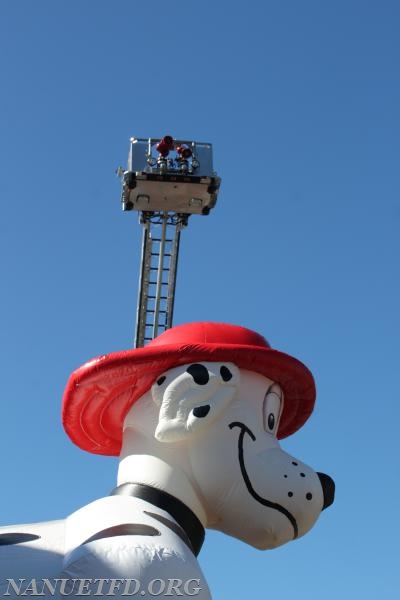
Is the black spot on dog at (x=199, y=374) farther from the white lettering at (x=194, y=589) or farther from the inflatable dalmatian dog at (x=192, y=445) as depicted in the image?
the white lettering at (x=194, y=589)

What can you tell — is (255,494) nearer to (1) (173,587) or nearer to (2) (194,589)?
(2) (194,589)

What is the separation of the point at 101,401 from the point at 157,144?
537 cm

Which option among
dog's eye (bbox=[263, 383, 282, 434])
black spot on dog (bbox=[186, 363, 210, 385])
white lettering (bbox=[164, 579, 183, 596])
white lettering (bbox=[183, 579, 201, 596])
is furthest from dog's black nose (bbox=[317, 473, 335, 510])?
white lettering (bbox=[164, 579, 183, 596])

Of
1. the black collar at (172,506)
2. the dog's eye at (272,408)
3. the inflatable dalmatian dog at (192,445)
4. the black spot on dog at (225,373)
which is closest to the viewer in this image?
the inflatable dalmatian dog at (192,445)

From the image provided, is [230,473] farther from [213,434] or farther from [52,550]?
[52,550]

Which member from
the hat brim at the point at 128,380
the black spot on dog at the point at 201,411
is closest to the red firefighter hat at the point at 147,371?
the hat brim at the point at 128,380

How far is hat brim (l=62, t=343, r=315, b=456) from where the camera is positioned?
5.88 meters

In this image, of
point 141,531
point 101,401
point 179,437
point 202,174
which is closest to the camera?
point 141,531

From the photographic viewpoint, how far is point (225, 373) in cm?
588

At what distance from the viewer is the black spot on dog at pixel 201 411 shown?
568cm

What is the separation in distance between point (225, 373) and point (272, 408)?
46cm

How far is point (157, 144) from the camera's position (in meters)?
10.9

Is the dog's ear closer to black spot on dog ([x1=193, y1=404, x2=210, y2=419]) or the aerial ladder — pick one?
black spot on dog ([x1=193, y1=404, x2=210, y2=419])

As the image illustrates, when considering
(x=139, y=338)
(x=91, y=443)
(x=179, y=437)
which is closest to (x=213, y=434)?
(x=179, y=437)
